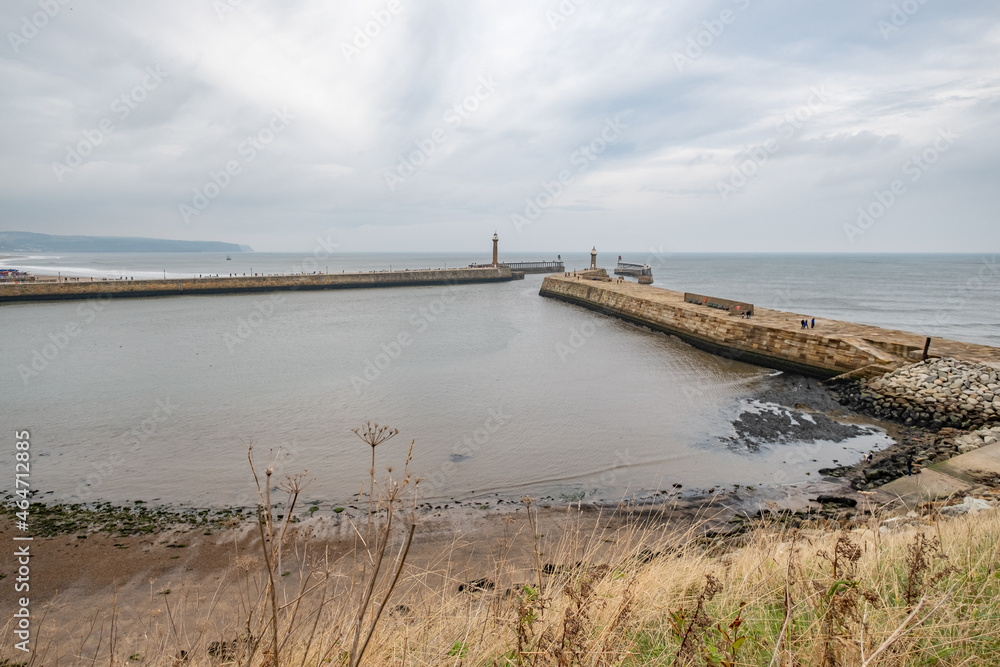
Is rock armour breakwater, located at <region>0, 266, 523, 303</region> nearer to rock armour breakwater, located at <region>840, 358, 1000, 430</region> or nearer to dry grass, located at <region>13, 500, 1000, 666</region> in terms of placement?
rock armour breakwater, located at <region>840, 358, 1000, 430</region>

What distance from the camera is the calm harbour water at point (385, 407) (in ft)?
28.9

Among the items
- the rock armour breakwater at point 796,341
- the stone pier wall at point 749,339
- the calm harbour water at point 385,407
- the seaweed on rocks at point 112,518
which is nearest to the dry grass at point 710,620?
the seaweed on rocks at point 112,518

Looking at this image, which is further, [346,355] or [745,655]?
[346,355]

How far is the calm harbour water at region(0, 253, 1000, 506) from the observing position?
881cm

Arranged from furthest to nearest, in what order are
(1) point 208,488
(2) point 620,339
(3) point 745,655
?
(2) point 620,339 → (1) point 208,488 → (3) point 745,655

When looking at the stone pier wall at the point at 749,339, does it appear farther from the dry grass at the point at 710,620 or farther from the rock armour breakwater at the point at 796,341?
the dry grass at the point at 710,620

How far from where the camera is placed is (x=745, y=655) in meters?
2.21

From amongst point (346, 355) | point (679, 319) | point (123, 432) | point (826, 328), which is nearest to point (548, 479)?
point (123, 432)

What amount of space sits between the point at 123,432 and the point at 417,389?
6673mm

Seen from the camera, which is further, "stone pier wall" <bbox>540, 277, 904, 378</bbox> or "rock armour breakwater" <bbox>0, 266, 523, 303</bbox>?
"rock armour breakwater" <bbox>0, 266, 523, 303</bbox>

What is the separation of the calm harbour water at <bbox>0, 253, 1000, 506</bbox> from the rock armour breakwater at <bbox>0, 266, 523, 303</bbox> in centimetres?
1245

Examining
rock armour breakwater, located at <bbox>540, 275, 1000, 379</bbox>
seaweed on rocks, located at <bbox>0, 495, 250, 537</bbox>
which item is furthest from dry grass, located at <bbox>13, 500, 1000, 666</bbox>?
rock armour breakwater, located at <bbox>540, 275, 1000, 379</bbox>

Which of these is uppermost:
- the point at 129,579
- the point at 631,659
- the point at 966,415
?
the point at 631,659

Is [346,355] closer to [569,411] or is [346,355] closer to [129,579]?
[569,411]
